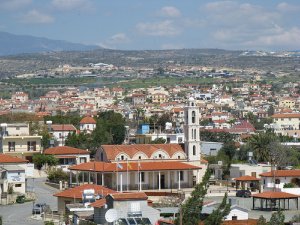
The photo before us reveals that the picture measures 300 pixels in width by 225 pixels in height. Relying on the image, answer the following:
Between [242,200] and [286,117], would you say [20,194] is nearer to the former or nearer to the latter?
[242,200]

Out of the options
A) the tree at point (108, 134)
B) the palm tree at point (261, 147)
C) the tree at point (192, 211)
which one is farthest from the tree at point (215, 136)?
the tree at point (192, 211)

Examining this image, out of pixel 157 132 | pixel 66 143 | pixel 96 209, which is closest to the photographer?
pixel 96 209

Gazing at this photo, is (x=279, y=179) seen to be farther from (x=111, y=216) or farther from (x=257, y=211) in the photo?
(x=111, y=216)

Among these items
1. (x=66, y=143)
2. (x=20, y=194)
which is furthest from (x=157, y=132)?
(x=20, y=194)

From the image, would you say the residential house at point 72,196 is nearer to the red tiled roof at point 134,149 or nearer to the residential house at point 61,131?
the red tiled roof at point 134,149

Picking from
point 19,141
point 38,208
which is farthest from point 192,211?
point 19,141

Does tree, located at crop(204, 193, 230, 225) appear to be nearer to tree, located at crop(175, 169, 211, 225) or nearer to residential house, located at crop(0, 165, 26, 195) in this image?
tree, located at crop(175, 169, 211, 225)

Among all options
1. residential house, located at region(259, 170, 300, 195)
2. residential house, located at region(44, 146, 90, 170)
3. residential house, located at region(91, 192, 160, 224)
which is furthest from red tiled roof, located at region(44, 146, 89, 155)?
residential house, located at region(91, 192, 160, 224)

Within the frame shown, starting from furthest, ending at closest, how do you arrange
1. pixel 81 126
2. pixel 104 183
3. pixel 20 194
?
1. pixel 81 126
2. pixel 104 183
3. pixel 20 194
